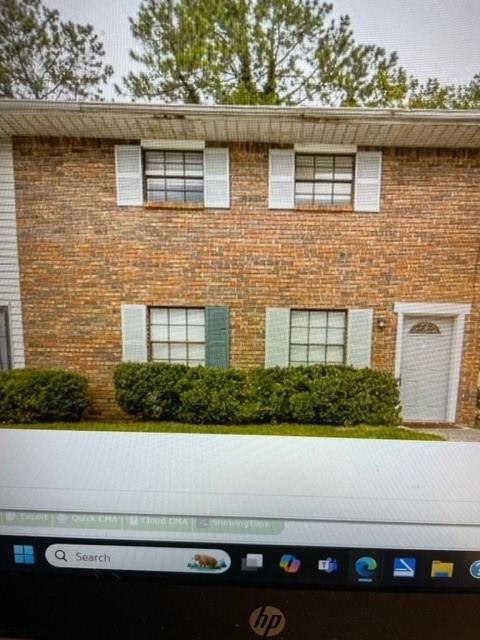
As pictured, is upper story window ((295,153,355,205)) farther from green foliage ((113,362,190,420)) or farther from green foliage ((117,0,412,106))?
green foliage ((113,362,190,420))

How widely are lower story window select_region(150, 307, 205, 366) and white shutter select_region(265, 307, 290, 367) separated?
0.43ft

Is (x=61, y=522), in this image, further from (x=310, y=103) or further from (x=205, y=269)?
(x=310, y=103)

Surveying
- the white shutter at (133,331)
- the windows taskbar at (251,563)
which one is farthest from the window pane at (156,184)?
the windows taskbar at (251,563)

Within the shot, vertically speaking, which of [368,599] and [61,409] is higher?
[61,409]

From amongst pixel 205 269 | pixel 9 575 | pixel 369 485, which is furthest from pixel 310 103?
pixel 9 575

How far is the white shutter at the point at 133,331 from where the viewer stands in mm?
562

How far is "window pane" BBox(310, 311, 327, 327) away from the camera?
1.84ft

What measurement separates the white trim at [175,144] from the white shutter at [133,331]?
0.32 m

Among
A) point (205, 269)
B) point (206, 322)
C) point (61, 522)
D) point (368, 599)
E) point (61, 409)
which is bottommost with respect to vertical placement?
point (368, 599)

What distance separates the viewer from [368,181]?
1.88ft

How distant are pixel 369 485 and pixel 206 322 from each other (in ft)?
1.30

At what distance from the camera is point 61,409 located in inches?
19.3

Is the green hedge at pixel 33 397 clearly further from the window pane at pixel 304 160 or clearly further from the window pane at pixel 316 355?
the window pane at pixel 304 160

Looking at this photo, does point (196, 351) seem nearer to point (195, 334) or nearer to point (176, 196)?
point (195, 334)
